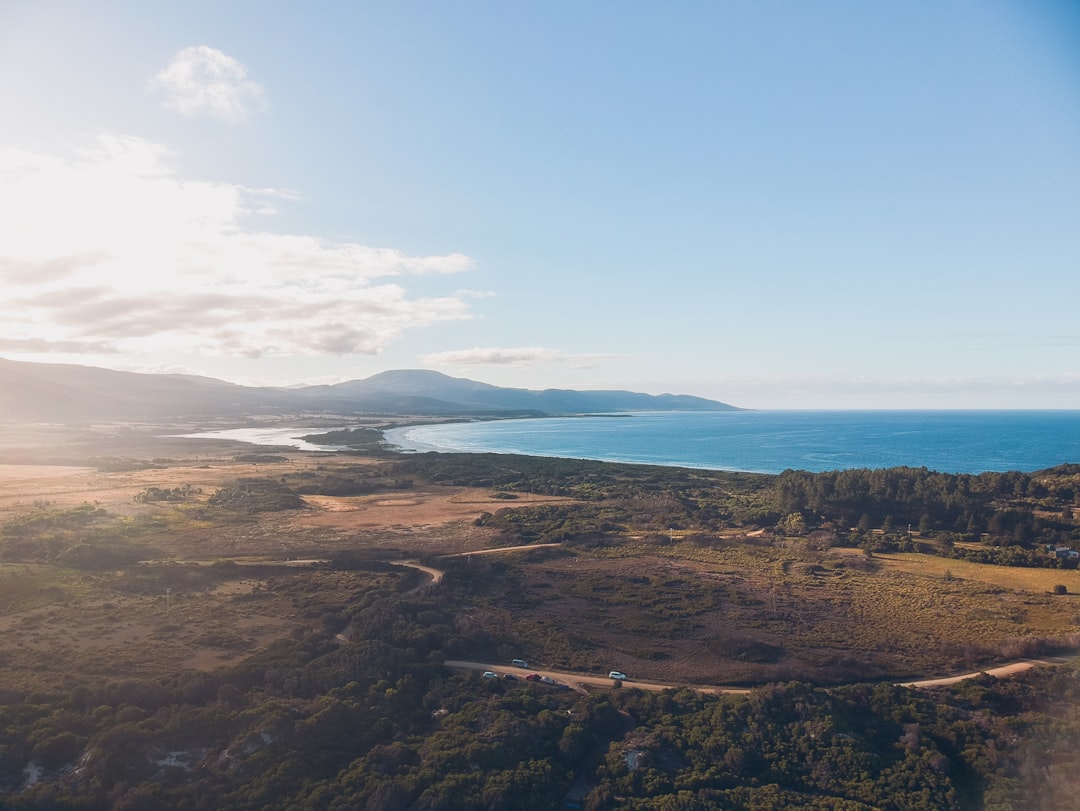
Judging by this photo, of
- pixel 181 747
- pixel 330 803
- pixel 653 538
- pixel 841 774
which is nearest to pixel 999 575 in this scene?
pixel 653 538

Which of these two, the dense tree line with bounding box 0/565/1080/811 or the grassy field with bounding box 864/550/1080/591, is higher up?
the grassy field with bounding box 864/550/1080/591

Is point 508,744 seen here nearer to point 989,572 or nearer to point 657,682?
point 657,682

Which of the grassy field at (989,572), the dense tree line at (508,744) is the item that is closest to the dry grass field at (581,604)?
the grassy field at (989,572)

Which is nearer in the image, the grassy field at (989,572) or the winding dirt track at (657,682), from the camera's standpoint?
the winding dirt track at (657,682)

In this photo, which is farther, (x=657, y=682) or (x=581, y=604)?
(x=581, y=604)

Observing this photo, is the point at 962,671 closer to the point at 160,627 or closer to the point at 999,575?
the point at 999,575

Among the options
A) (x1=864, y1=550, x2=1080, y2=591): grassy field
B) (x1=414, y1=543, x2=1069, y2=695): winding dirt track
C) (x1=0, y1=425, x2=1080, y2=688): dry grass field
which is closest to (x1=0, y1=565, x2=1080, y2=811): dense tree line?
(x1=414, y1=543, x2=1069, y2=695): winding dirt track

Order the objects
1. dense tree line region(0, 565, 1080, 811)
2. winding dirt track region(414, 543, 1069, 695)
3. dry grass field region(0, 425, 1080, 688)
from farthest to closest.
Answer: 1. dry grass field region(0, 425, 1080, 688)
2. winding dirt track region(414, 543, 1069, 695)
3. dense tree line region(0, 565, 1080, 811)

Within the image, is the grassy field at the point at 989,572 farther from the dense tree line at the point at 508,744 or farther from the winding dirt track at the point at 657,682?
the dense tree line at the point at 508,744

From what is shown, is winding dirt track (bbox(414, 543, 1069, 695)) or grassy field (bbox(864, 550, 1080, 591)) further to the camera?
grassy field (bbox(864, 550, 1080, 591))

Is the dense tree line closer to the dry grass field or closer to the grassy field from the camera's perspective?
the dry grass field

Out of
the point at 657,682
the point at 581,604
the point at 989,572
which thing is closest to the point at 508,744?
the point at 657,682
